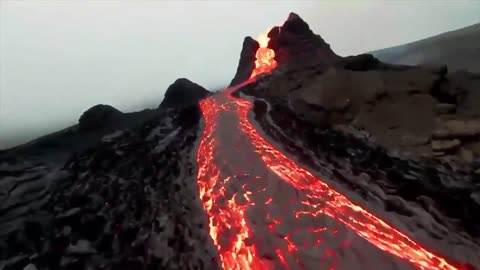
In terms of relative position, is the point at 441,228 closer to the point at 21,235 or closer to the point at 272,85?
the point at 21,235

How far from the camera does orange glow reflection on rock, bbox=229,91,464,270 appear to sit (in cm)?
629

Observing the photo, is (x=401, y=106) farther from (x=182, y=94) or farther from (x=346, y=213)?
(x=182, y=94)

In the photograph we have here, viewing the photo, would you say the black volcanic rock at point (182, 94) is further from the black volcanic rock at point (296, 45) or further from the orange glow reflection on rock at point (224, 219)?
the orange glow reflection on rock at point (224, 219)

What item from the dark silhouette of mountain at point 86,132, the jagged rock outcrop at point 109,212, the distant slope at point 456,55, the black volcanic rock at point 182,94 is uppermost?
the distant slope at point 456,55

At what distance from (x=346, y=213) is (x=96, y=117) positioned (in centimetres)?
1573

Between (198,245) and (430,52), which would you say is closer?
(198,245)

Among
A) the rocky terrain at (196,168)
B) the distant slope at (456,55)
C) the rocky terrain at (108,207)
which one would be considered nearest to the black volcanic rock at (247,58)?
the rocky terrain at (196,168)

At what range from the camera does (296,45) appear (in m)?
24.4

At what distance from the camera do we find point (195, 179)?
1066 centimetres

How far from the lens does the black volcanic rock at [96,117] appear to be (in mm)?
18030

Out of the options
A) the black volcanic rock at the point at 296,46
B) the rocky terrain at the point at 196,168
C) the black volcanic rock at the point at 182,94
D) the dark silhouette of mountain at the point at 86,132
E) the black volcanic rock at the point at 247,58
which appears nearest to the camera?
the rocky terrain at the point at 196,168

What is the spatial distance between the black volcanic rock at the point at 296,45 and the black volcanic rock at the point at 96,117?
1253 cm

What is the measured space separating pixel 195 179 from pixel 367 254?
595cm

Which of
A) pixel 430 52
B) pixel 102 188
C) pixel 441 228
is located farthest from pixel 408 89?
Result: pixel 430 52
